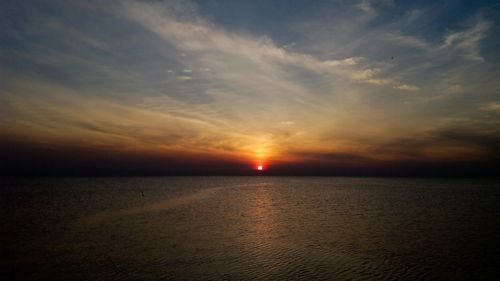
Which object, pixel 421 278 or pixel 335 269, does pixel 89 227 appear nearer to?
pixel 335 269

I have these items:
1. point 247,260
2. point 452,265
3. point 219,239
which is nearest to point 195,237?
point 219,239

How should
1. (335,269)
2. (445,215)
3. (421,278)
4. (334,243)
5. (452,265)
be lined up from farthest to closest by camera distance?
(445,215)
(334,243)
(452,265)
(335,269)
(421,278)

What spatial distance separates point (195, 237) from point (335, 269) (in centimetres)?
1355

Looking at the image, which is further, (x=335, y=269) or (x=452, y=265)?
(x=452, y=265)

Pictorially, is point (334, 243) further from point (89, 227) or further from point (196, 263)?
point (89, 227)

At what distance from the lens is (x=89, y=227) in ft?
106

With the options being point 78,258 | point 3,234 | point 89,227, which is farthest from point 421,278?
point 3,234

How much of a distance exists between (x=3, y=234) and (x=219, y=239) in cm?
2011

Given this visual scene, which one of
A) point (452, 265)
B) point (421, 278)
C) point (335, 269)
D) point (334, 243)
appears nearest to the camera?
point (421, 278)

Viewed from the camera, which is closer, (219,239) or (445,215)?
(219,239)

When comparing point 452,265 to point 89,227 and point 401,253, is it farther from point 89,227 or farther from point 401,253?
point 89,227

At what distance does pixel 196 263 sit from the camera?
19.4 meters

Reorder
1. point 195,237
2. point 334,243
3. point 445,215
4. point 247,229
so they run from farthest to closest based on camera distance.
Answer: point 445,215 → point 247,229 → point 195,237 → point 334,243

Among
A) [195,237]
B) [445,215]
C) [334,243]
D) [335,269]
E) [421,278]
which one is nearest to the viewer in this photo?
[421,278]
